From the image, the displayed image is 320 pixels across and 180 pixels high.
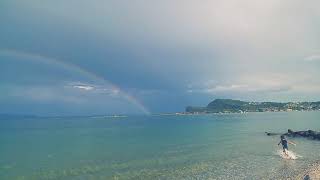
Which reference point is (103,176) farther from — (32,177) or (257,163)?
(257,163)

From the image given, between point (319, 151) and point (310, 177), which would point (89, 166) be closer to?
point (310, 177)

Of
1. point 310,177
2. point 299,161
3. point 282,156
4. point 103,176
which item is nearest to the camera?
point 310,177

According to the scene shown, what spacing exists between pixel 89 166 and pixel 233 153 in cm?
2270

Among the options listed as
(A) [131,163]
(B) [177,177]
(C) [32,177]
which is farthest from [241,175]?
(C) [32,177]

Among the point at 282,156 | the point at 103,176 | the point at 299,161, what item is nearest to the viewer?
the point at 103,176

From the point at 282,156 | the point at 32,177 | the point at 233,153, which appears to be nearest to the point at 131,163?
the point at 32,177

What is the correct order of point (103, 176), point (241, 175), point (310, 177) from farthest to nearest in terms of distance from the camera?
1. point (103, 176)
2. point (241, 175)
3. point (310, 177)

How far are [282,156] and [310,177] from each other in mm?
19050

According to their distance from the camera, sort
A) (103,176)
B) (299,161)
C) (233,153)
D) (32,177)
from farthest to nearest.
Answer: (233,153) → (299,161) → (32,177) → (103,176)

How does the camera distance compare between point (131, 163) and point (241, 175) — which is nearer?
point (241, 175)

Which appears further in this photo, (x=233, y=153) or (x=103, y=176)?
(x=233, y=153)

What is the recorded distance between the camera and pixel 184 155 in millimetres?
60250

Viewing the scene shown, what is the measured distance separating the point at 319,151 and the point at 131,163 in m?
30.1

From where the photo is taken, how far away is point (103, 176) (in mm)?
42844
